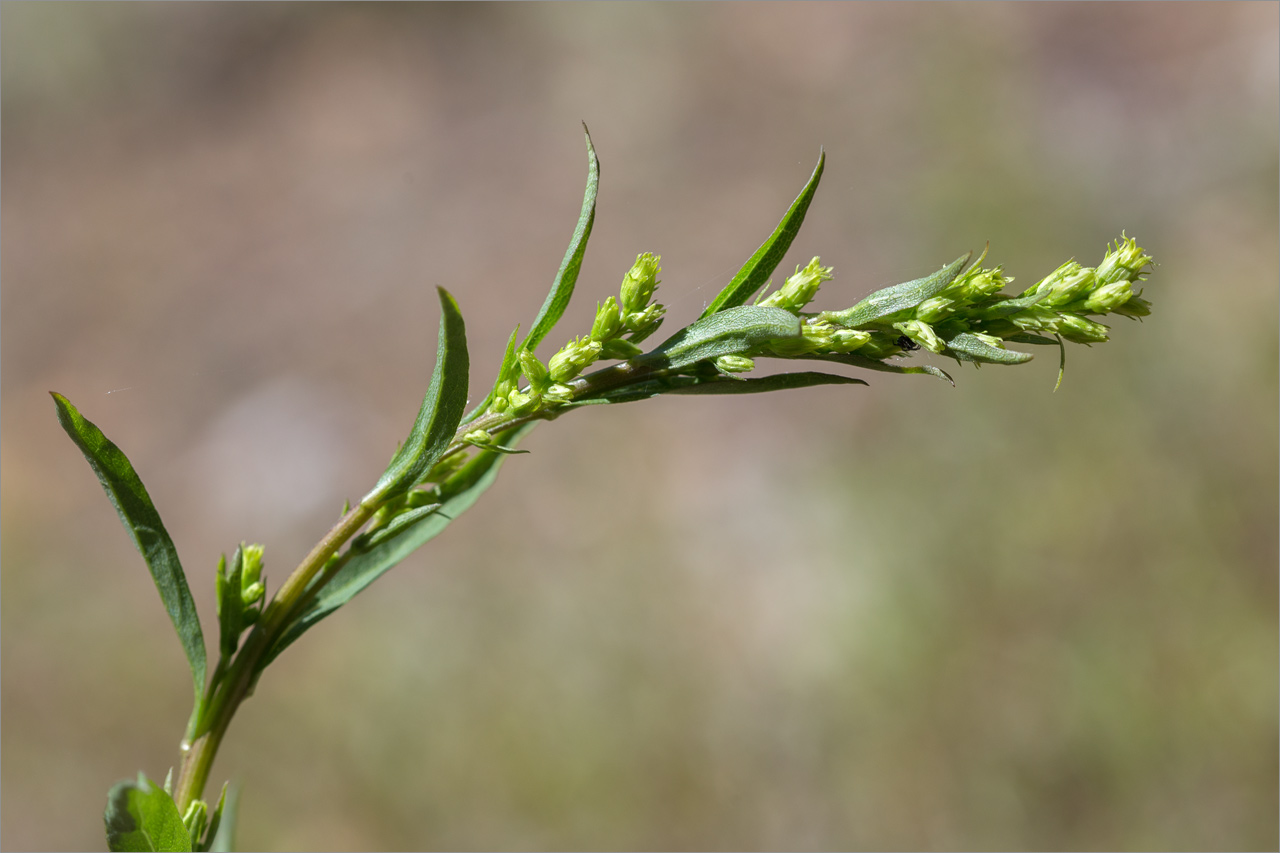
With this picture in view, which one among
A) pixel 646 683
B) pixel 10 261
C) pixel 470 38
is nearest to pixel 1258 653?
pixel 646 683

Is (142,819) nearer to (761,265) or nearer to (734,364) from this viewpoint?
(734,364)

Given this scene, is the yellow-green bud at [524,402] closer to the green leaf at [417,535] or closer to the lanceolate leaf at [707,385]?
the lanceolate leaf at [707,385]

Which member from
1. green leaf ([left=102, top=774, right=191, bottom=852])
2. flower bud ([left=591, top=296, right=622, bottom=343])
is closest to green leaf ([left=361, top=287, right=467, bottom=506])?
flower bud ([left=591, top=296, right=622, bottom=343])

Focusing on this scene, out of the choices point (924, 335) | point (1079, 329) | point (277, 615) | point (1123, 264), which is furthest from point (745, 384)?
point (277, 615)

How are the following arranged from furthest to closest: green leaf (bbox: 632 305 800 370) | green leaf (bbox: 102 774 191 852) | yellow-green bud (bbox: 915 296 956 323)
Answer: yellow-green bud (bbox: 915 296 956 323) < green leaf (bbox: 632 305 800 370) < green leaf (bbox: 102 774 191 852)

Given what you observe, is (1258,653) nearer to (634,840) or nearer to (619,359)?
(634,840)

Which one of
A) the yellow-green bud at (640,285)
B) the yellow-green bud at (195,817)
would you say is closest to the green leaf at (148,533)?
the yellow-green bud at (195,817)

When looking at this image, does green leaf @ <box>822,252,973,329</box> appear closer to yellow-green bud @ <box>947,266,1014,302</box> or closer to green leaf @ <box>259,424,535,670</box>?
yellow-green bud @ <box>947,266,1014,302</box>
